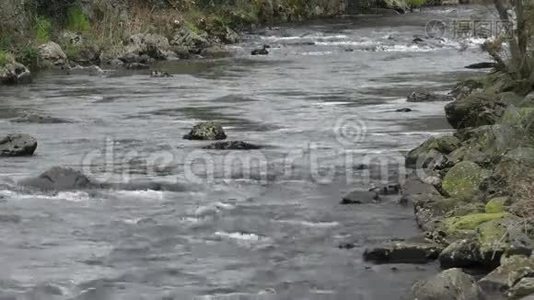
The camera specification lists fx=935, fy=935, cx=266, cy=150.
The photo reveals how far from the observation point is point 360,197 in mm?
13805

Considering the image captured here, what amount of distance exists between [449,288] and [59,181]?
301 inches

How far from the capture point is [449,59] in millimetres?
34719

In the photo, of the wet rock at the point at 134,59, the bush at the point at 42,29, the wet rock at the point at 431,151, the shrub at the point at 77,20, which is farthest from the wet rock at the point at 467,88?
the shrub at the point at 77,20

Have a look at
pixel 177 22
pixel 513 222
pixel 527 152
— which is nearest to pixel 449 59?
pixel 177 22

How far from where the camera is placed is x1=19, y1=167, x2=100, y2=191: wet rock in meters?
14.7

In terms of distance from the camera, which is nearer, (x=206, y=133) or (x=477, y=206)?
(x=477, y=206)

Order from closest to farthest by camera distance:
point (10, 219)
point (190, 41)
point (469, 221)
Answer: point (469, 221)
point (10, 219)
point (190, 41)

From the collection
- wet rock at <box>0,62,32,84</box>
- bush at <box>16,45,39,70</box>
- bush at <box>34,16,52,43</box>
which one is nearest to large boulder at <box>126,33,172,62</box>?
bush at <box>34,16,52,43</box>

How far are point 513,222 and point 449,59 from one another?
24799 mm

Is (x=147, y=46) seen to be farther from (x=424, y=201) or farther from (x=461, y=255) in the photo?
(x=461, y=255)

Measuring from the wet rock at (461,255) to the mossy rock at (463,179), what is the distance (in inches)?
96.2

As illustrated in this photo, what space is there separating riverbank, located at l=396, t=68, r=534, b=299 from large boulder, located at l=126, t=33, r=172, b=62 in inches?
759

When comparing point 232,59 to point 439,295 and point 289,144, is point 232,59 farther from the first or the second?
point 439,295

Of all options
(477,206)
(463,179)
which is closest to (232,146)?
(463,179)
